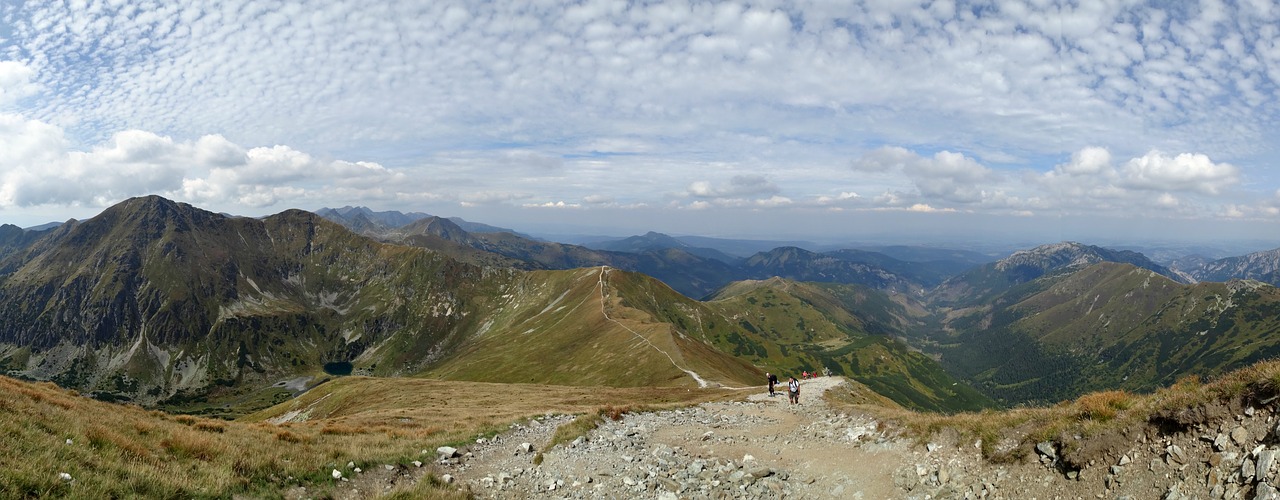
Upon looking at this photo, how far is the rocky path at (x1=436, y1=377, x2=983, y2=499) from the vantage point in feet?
63.2

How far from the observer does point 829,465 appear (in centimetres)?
2169

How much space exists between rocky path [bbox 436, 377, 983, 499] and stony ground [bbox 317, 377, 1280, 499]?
0.21ft

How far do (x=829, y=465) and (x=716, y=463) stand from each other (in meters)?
4.83

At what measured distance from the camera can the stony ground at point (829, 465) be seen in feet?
43.2

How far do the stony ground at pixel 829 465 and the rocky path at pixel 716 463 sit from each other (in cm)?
6

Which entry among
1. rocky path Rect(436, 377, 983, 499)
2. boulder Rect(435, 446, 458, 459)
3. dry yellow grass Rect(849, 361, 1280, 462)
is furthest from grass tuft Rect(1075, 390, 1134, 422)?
boulder Rect(435, 446, 458, 459)

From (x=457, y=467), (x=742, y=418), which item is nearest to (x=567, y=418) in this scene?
(x=742, y=418)

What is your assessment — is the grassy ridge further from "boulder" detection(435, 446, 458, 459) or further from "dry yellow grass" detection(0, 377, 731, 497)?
"boulder" detection(435, 446, 458, 459)

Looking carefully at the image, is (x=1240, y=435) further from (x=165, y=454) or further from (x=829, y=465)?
(x=165, y=454)

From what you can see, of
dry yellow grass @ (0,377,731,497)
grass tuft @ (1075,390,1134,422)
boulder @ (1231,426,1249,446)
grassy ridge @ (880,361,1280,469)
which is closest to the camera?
boulder @ (1231,426,1249,446)

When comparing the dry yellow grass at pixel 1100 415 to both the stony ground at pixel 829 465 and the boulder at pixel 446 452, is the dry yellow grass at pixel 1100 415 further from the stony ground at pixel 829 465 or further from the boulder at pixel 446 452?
the boulder at pixel 446 452

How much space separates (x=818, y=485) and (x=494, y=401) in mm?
58091

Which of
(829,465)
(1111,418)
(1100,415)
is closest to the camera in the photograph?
(1111,418)

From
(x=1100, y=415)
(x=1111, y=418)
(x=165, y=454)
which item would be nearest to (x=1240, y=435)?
(x=1111, y=418)
